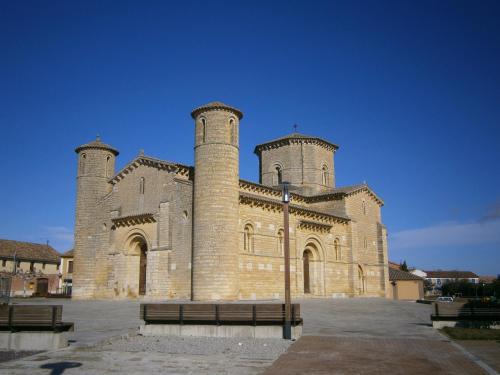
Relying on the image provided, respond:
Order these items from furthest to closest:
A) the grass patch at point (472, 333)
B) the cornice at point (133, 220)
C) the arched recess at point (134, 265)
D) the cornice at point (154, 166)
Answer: the arched recess at point (134, 265) < the cornice at point (133, 220) < the cornice at point (154, 166) < the grass patch at point (472, 333)

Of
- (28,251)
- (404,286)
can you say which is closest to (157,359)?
(404,286)

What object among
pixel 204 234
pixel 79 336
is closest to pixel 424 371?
pixel 79 336

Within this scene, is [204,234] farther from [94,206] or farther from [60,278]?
[60,278]

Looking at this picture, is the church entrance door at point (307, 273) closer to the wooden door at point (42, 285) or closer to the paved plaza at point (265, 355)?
the paved plaza at point (265, 355)

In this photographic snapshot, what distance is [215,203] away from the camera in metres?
27.4

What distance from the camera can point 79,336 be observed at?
12992 mm

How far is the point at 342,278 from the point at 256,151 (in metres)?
14.6

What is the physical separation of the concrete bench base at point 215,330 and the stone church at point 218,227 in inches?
499

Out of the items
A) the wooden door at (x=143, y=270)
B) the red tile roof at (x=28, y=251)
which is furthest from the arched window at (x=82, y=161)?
the red tile roof at (x=28, y=251)

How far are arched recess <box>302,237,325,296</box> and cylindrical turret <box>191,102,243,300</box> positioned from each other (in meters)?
9.26

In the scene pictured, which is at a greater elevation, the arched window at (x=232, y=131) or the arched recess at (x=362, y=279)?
the arched window at (x=232, y=131)

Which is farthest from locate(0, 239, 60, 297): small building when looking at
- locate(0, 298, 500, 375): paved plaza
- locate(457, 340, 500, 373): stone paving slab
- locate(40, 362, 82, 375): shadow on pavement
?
locate(457, 340, 500, 373): stone paving slab

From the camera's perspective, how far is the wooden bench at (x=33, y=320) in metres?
11.2

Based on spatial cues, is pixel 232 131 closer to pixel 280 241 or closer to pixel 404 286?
pixel 280 241
